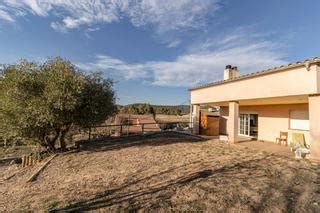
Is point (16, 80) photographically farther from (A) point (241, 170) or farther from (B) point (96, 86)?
(A) point (241, 170)

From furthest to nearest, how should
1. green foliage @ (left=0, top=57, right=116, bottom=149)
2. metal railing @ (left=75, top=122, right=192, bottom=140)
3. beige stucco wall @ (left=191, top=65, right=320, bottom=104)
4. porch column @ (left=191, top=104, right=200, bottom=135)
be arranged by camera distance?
1. porch column @ (left=191, top=104, right=200, bottom=135)
2. metal railing @ (left=75, top=122, right=192, bottom=140)
3. green foliage @ (left=0, top=57, right=116, bottom=149)
4. beige stucco wall @ (left=191, top=65, right=320, bottom=104)

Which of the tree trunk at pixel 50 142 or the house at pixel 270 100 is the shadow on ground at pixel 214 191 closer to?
the house at pixel 270 100

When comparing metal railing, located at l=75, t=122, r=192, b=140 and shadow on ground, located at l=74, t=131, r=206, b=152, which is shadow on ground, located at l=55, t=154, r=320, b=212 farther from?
metal railing, located at l=75, t=122, r=192, b=140

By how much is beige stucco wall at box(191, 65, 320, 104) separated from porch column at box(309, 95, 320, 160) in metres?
0.59

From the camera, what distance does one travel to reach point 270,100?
12.0 metres

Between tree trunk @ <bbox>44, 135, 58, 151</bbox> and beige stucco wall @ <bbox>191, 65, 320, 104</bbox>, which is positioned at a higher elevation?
beige stucco wall @ <bbox>191, 65, 320, 104</bbox>

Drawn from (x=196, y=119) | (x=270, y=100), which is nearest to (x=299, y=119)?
(x=270, y=100)

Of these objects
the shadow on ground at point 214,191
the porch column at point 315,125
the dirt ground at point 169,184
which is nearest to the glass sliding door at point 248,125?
the dirt ground at point 169,184

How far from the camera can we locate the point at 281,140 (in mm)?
13805

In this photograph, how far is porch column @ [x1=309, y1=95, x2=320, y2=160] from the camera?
881 centimetres

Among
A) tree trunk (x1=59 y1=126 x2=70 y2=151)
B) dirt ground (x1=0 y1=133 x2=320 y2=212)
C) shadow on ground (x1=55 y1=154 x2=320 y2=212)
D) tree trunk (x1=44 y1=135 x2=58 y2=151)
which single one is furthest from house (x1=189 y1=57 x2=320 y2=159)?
tree trunk (x1=44 y1=135 x2=58 y2=151)

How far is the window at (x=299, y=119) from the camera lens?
12452 mm

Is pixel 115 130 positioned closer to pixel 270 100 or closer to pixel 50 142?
pixel 50 142

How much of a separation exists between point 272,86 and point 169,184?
23.9ft
